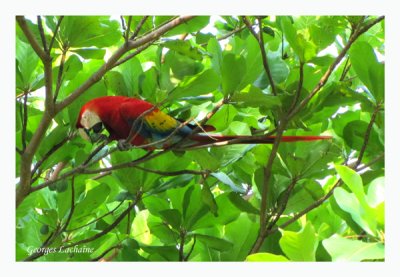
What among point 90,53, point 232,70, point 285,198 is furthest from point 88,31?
point 285,198

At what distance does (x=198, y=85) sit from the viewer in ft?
4.48

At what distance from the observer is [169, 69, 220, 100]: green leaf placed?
135 centimetres

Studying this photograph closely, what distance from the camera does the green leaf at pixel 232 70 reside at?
4.45 ft

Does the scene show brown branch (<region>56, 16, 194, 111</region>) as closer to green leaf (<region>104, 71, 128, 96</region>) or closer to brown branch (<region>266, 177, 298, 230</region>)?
green leaf (<region>104, 71, 128, 96</region>)

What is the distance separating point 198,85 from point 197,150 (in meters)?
0.16

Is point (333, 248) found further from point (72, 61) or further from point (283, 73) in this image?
point (72, 61)

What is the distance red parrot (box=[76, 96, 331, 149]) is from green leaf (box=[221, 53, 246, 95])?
131 millimetres

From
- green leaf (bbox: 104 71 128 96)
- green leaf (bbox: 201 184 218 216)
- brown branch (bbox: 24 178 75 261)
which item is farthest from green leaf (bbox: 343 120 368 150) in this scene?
brown branch (bbox: 24 178 75 261)

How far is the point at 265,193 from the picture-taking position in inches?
56.2

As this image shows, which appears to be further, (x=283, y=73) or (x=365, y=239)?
(x=283, y=73)

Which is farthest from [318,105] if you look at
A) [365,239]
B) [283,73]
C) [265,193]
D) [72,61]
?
[72,61]

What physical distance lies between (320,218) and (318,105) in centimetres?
34

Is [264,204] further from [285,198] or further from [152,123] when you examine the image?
[152,123]

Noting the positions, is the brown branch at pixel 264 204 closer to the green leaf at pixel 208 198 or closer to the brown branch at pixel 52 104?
the green leaf at pixel 208 198
